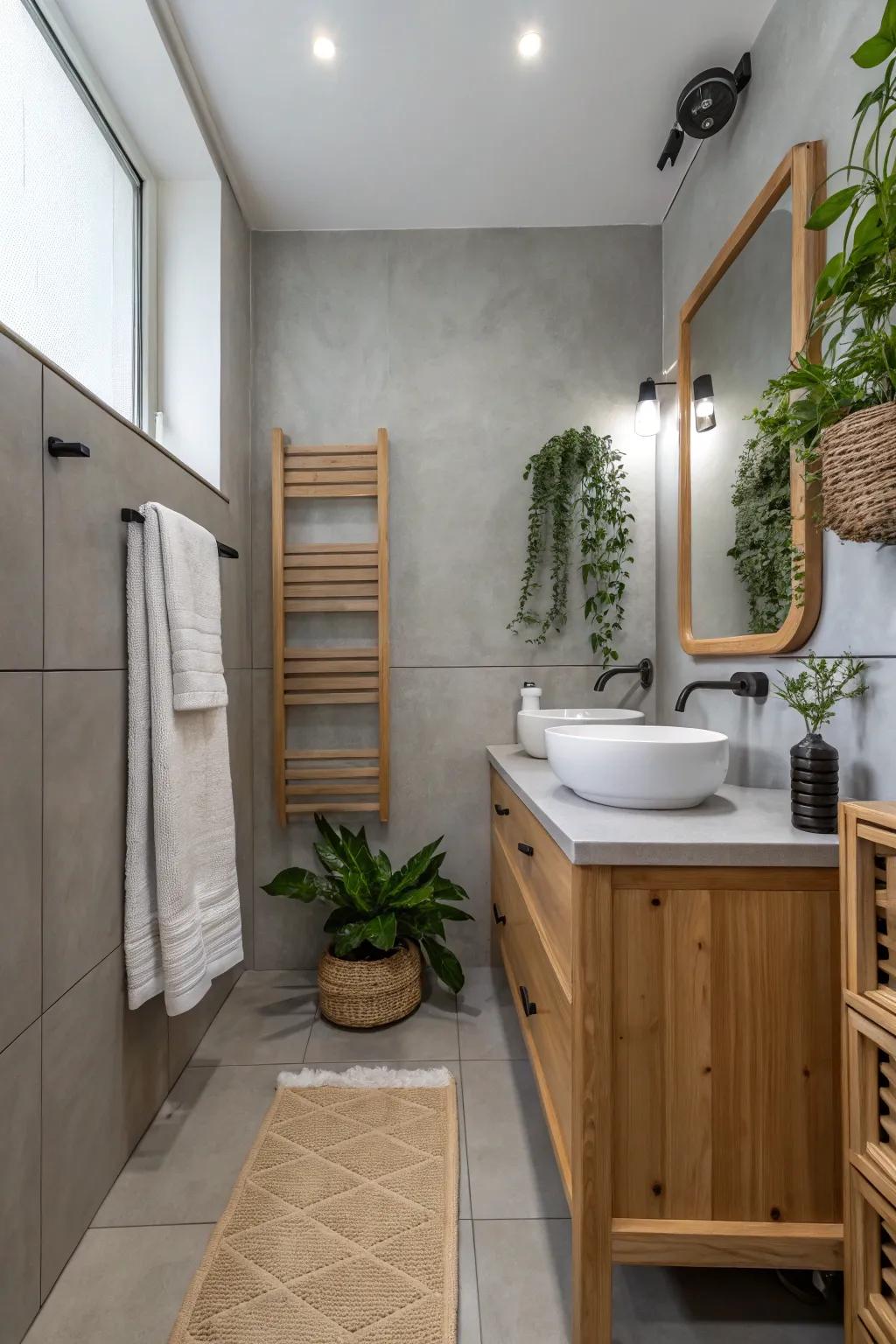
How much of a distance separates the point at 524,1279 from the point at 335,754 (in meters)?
1.42

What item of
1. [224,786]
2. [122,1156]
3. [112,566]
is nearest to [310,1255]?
[122,1156]

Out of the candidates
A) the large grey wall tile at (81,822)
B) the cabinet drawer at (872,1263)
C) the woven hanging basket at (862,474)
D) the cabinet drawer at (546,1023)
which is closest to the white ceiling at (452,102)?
the woven hanging basket at (862,474)

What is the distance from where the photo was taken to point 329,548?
2262 mm

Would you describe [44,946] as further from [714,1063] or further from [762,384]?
[762,384]

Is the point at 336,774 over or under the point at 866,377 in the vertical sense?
under

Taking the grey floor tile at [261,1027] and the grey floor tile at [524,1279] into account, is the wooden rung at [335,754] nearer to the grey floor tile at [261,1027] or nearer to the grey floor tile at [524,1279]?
the grey floor tile at [261,1027]

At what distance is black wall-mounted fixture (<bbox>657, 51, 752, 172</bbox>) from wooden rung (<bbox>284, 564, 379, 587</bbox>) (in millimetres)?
1450

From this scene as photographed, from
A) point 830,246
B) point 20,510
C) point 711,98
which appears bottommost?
point 20,510

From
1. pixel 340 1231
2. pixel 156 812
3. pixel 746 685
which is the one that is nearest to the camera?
pixel 340 1231

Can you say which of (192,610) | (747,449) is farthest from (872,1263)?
(192,610)

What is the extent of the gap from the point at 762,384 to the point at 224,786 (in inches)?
62.6

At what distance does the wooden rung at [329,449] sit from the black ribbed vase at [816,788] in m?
1.65

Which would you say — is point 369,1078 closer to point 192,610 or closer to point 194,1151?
point 194,1151

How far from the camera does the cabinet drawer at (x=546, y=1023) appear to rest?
114cm
